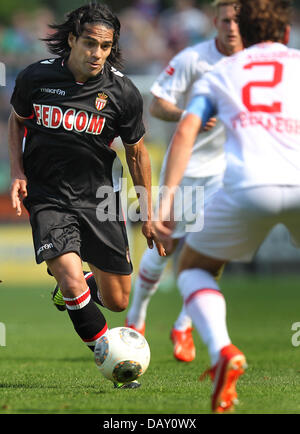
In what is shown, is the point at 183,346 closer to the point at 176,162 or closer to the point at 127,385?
the point at 127,385

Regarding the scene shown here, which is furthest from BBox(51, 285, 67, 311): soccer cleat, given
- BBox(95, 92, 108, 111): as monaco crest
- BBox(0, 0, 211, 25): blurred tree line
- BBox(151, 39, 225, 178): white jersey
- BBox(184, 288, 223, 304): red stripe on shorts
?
BBox(0, 0, 211, 25): blurred tree line

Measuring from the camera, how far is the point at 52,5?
22.6 m

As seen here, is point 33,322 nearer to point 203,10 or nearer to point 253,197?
point 253,197

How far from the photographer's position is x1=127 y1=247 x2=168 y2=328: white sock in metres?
7.89

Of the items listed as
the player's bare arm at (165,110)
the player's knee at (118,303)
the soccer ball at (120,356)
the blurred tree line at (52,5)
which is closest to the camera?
the soccer ball at (120,356)

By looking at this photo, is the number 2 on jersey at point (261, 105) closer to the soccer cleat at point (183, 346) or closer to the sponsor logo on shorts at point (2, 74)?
the soccer cleat at point (183, 346)

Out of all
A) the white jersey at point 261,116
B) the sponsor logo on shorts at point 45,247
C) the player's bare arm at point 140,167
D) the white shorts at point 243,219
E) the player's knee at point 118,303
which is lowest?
the player's knee at point 118,303

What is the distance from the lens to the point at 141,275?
8.04 m

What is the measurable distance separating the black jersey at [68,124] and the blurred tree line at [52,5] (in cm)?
1332

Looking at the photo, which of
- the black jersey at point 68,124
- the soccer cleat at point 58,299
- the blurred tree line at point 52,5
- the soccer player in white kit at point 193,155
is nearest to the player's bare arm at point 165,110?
the soccer player in white kit at point 193,155

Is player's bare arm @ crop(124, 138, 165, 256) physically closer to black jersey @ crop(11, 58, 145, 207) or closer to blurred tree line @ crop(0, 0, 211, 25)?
black jersey @ crop(11, 58, 145, 207)

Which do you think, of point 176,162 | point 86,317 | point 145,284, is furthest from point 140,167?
point 176,162

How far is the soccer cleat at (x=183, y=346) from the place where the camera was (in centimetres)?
761
